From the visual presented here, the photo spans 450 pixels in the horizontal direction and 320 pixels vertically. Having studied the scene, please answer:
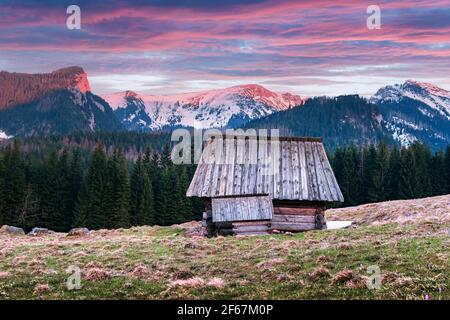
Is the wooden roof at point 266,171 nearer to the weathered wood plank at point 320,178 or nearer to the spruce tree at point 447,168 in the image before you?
the weathered wood plank at point 320,178

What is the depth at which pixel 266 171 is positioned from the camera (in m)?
38.1

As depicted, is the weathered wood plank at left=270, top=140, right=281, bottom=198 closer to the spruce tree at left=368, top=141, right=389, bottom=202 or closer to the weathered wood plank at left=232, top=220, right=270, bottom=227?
the weathered wood plank at left=232, top=220, right=270, bottom=227

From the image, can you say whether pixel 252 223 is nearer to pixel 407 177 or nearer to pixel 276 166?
pixel 276 166

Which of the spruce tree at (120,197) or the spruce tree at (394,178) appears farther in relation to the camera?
the spruce tree at (394,178)

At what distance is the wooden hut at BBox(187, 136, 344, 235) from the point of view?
3562cm

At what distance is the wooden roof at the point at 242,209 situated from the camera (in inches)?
1393

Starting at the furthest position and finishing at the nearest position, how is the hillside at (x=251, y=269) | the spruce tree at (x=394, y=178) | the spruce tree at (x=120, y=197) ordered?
1. the spruce tree at (x=394, y=178)
2. the spruce tree at (x=120, y=197)
3. the hillside at (x=251, y=269)

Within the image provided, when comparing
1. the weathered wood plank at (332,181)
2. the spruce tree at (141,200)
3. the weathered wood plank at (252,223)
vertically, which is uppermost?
the weathered wood plank at (332,181)

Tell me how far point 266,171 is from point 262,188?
1971mm

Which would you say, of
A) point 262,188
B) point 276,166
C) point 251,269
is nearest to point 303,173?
point 276,166

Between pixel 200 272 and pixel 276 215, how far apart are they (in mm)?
18402

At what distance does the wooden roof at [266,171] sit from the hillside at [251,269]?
8556 millimetres

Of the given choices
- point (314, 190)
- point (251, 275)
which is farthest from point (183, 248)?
point (314, 190)

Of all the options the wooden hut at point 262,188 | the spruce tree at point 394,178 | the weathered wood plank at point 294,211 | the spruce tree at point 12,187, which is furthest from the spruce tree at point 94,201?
the spruce tree at point 394,178
